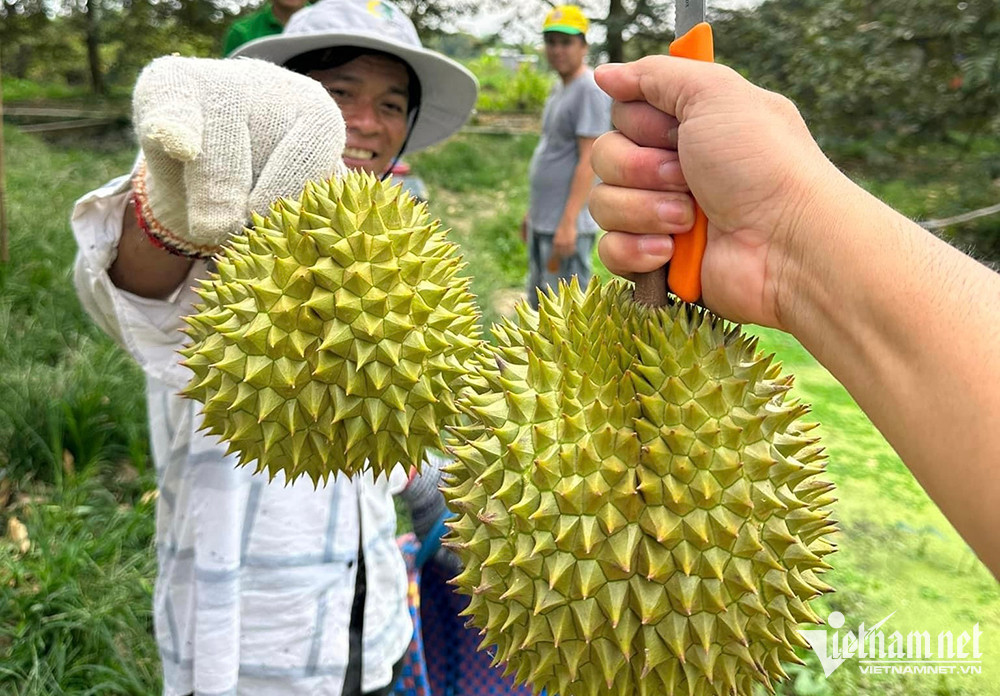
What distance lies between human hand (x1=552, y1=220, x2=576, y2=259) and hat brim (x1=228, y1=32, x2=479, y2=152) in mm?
2411

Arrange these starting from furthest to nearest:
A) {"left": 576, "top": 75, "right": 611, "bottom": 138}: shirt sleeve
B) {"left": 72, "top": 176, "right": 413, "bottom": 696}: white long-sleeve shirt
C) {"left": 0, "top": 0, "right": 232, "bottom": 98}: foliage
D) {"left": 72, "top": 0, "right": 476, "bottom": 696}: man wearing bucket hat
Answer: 1. {"left": 0, "top": 0, "right": 232, "bottom": 98}: foliage
2. {"left": 576, "top": 75, "right": 611, "bottom": 138}: shirt sleeve
3. {"left": 72, "top": 176, "right": 413, "bottom": 696}: white long-sleeve shirt
4. {"left": 72, "top": 0, "right": 476, "bottom": 696}: man wearing bucket hat

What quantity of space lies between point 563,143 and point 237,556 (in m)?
4.22

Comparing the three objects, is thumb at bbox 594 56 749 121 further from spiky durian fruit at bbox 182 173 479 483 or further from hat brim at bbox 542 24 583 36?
hat brim at bbox 542 24 583 36

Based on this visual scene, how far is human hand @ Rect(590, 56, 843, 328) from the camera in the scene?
1024 mm

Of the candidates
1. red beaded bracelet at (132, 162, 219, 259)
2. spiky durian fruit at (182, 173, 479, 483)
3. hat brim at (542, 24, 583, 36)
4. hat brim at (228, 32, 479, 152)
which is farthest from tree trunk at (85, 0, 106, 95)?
spiky durian fruit at (182, 173, 479, 483)

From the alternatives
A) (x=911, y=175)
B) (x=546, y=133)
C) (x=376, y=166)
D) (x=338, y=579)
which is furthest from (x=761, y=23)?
(x=338, y=579)

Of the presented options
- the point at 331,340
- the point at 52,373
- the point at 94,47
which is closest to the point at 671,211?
the point at 331,340

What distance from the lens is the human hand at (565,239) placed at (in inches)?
206

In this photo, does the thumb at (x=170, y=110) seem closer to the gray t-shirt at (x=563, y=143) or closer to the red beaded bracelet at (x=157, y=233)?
the red beaded bracelet at (x=157, y=233)

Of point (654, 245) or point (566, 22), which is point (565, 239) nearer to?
point (566, 22)

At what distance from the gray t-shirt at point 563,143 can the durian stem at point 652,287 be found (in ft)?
13.7

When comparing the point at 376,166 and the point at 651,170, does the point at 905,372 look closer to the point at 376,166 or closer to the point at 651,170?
the point at 651,170

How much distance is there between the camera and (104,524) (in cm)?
325

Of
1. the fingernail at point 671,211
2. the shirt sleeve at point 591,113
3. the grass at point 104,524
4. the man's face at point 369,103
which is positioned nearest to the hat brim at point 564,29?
the shirt sleeve at point 591,113
